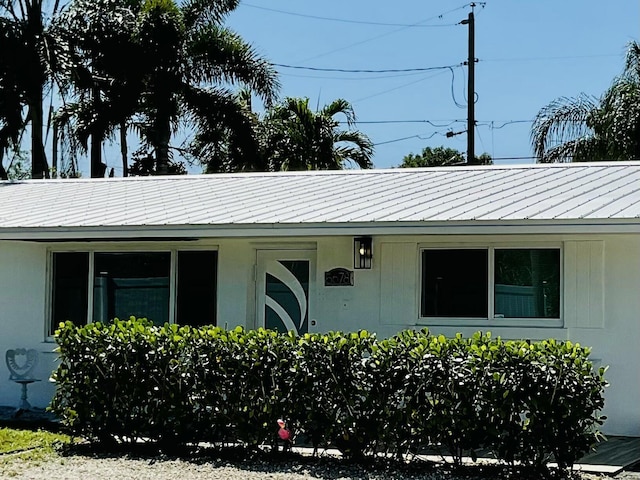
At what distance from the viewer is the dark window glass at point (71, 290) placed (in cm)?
1219

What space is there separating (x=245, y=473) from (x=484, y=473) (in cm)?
216

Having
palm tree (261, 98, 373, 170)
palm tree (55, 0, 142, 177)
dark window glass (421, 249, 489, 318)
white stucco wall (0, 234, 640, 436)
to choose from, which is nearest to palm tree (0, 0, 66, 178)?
palm tree (55, 0, 142, 177)

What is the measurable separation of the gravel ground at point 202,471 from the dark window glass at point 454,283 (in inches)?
113

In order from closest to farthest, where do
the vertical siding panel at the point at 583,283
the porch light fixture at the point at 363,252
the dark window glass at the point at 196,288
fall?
the vertical siding panel at the point at 583,283 → the porch light fixture at the point at 363,252 → the dark window glass at the point at 196,288

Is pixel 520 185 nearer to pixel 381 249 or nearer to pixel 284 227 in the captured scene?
pixel 381 249

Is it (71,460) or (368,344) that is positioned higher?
(368,344)

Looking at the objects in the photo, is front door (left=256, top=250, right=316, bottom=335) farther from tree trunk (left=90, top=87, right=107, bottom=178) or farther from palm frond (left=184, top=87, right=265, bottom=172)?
tree trunk (left=90, top=87, right=107, bottom=178)

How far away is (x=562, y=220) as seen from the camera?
9.39 metres

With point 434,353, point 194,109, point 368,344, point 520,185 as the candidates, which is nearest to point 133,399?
point 368,344

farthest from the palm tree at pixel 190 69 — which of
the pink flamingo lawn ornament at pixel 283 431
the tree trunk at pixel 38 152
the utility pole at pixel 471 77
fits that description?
the pink flamingo lawn ornament at pixel 283 431

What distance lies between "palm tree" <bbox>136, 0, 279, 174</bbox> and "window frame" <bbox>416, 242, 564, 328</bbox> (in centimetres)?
1297

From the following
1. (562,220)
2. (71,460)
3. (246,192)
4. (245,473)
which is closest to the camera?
(245,473)

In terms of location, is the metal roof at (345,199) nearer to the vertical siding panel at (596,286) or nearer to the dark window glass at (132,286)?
the vertical siding panel at (596,286)

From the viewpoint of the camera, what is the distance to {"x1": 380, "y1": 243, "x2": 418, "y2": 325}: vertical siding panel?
10.8 metres
